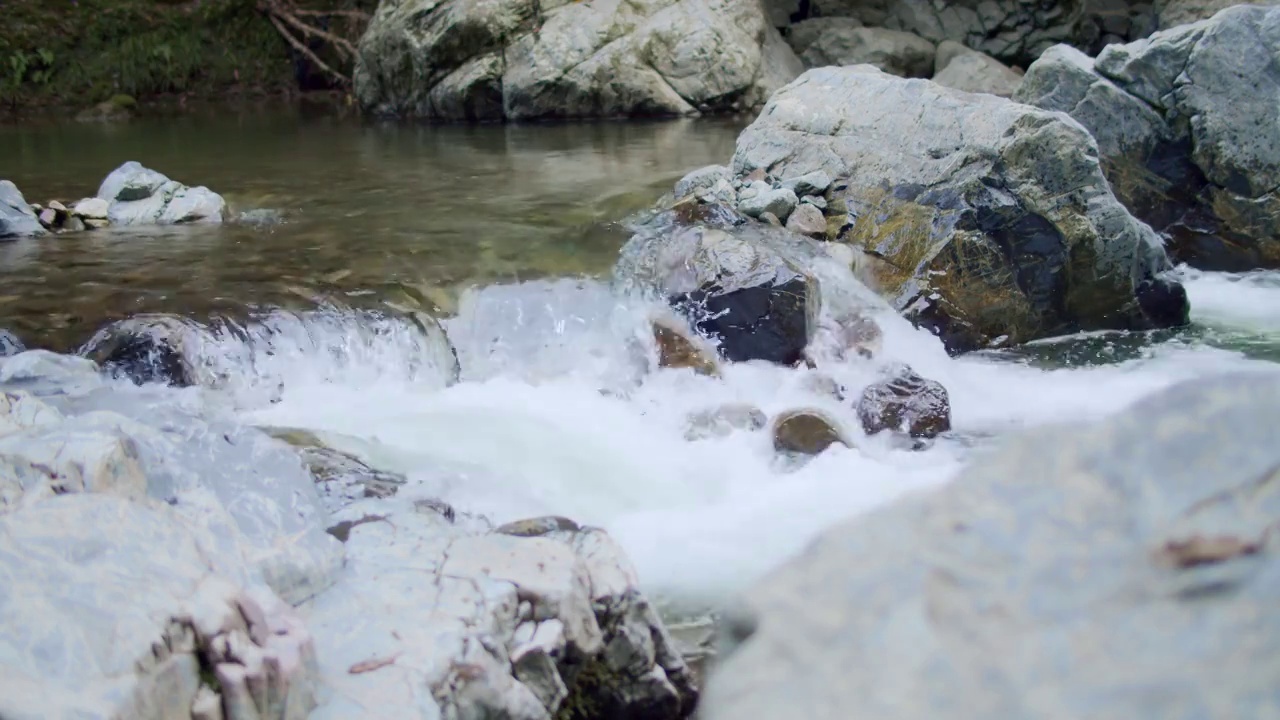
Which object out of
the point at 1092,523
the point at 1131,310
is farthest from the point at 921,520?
the point at 1131,310

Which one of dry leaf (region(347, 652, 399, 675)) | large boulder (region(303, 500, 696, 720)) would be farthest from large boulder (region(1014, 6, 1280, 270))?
dry leaf (region(347, 652, 399, 675))

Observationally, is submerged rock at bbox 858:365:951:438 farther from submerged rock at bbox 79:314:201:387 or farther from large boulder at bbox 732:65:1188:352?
submerged rock at bbox 79:314:201:387

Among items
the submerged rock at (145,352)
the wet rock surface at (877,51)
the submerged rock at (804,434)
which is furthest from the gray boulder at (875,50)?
the submerged rock at (145,352)

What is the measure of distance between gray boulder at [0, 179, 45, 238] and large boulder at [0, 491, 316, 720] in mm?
5155

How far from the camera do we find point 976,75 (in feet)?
45.0

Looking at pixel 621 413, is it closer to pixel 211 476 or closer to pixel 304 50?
pixel 211 476

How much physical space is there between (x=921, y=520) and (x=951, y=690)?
0.74 feet

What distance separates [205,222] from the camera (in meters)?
7.25

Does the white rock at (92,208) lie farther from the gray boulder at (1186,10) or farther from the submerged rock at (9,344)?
the gray boulder at (1186,10)

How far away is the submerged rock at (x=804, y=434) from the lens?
4969 mm

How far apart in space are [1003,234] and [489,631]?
184 inches

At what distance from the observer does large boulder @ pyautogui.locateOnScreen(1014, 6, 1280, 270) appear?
23.7ft

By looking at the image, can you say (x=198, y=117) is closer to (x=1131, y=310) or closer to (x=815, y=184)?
(x=815, y=184)

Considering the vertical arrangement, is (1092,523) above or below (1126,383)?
above
